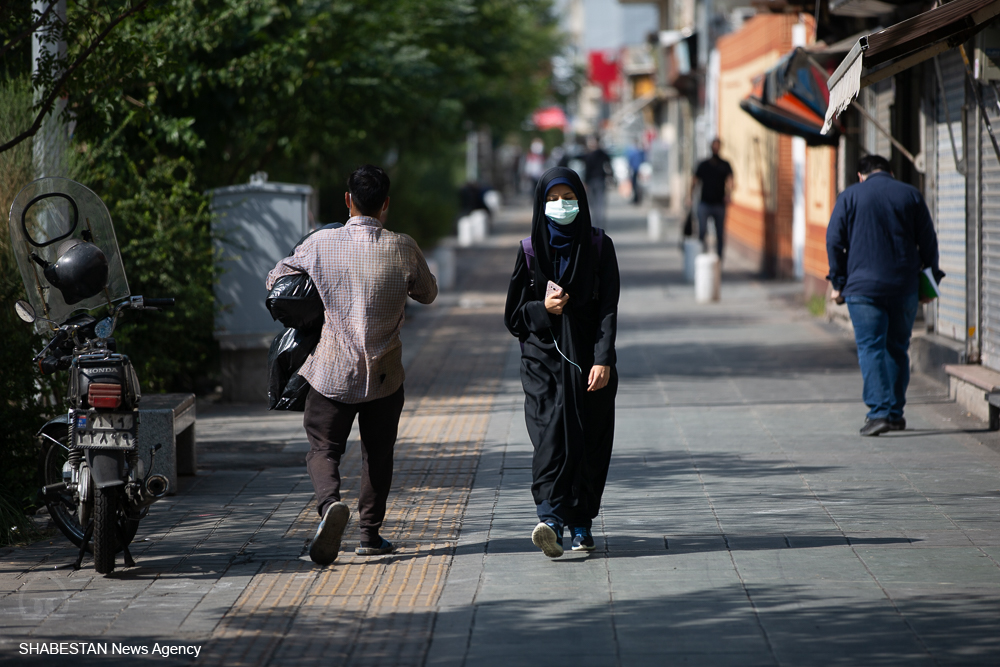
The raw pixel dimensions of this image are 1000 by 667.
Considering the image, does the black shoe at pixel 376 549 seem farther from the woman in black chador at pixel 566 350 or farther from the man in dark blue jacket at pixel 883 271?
the man in dark blue jacket at pixel 883 271

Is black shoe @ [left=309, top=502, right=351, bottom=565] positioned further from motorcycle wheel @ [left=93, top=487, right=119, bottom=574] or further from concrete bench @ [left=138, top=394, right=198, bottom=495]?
concrete bench @ [left=138, top=394, right=198, bottom=495]

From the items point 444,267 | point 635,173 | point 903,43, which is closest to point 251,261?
point 903,43

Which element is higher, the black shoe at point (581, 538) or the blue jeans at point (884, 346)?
the blue jeans at point (884, 346)

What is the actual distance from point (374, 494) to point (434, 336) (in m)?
8.99

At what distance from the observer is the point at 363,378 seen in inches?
215

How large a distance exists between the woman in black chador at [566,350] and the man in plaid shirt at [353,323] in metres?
0.50

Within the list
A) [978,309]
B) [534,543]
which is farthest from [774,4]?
[534,543]

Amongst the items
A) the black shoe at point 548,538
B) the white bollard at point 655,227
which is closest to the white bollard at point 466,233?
the white bollard at point 655,227

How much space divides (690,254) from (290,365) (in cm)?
1518

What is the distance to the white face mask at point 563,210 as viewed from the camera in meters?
5.42

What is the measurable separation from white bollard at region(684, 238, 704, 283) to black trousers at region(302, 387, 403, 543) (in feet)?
48.5

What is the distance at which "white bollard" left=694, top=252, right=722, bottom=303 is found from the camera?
56.8 feet

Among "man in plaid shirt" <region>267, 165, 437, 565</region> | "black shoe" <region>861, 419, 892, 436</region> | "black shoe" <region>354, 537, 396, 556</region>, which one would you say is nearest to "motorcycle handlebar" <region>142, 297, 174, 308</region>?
"man in plaid shirt" <region>267, 165, 437, 565</region>

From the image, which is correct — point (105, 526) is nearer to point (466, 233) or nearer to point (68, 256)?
point (68, 256)
